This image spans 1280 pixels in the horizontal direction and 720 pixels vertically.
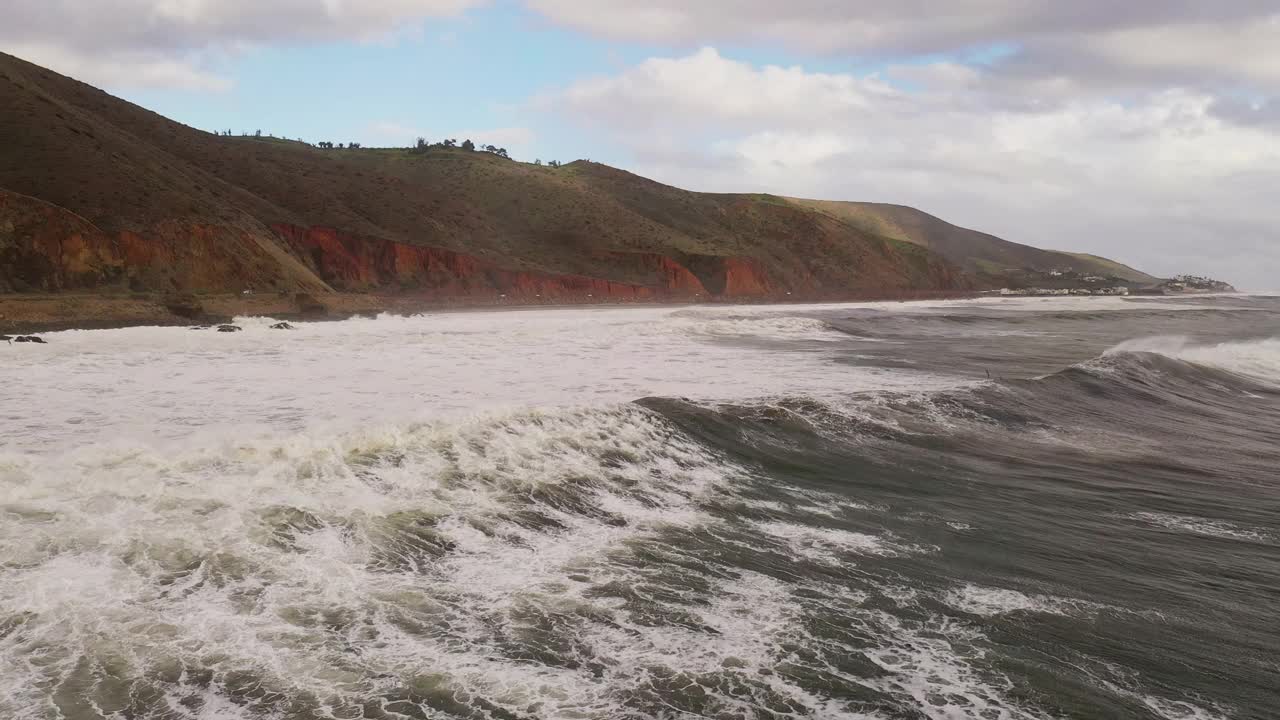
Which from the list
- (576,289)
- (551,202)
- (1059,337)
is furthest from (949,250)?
(1059,337)

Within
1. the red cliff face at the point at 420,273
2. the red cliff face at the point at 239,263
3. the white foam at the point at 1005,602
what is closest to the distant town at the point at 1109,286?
the red cliff face at the point at 420,273

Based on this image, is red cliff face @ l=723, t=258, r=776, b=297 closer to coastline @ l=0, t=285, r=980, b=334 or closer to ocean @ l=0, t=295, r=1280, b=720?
coastline @ l=0, t=285, r=980, b=334

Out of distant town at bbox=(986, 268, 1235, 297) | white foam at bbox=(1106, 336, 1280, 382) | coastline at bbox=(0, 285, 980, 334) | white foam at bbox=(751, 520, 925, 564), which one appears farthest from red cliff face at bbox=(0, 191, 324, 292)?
distant town at bbox=(986, 268, 1235, 297)

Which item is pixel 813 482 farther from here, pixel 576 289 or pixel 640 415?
pixel 576 289

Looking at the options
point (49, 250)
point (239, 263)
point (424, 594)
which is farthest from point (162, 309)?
point (424, 594)

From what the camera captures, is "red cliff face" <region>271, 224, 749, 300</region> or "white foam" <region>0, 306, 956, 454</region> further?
"red cliff face" <region>271, 224, 749, 300</region>

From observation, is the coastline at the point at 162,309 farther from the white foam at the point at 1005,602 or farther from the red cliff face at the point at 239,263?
the white foam at the point at 1005,602

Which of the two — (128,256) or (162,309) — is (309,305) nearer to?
(128,256)
